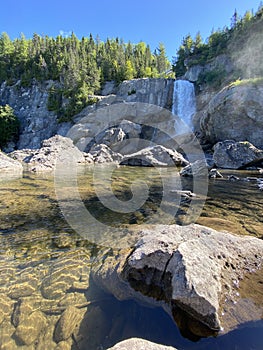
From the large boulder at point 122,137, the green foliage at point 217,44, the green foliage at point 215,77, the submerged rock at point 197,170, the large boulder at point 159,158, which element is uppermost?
the green foliage at point 217,44

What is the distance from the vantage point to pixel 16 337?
250 centimetres

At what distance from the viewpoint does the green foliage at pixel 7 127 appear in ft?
158

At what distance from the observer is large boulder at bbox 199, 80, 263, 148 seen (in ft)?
77.7

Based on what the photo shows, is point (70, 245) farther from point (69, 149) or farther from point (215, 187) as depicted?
point (69, 149)

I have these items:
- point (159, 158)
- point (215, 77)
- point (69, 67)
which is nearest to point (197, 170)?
point (159, 158)

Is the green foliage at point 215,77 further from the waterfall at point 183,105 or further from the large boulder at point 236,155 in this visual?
the large boulder at point 236,155

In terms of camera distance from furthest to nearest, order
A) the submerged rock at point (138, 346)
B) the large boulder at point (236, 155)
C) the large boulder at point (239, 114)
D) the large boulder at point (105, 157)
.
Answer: the large boulder at point (105, 157) < the large boulder at point (239, 114) < the large boulder at point (236, 155) < the submerged rock at point (138, 346)

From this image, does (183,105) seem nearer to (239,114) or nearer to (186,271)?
(239,114)

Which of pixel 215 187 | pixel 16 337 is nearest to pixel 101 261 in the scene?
pixel 16 337

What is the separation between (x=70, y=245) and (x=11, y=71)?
79.3 m

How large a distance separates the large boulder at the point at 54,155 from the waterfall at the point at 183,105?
1935cm

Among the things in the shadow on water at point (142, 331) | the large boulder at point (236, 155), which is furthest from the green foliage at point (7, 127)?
the shadow on water at point (142, 331)

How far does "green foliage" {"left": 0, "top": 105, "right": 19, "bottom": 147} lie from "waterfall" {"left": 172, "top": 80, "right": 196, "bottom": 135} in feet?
124

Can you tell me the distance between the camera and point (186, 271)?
2672mm
